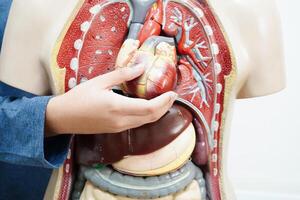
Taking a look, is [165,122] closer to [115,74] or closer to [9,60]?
→ [115,74]

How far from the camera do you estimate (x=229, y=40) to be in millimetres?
546

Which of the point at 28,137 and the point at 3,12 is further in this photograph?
the point at 3,12

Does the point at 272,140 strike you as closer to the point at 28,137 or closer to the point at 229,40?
the point at 229,40

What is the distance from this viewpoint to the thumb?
1.59 ft

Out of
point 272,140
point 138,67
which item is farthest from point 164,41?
point 272,140

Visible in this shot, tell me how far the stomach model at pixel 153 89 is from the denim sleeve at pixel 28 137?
0.07 feet

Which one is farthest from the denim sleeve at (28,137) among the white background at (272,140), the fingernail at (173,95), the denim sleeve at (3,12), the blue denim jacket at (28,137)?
the white background at (272,140)

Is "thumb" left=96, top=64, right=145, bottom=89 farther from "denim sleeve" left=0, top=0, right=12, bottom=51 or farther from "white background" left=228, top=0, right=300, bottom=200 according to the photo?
"white background" left=228, top=0, right=300, bottom=200

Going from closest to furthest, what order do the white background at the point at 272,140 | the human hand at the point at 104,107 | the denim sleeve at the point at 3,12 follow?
the human hand at the point at 104,107
the denim sleeve at the point at 3,12
the white background at the point at 272,140

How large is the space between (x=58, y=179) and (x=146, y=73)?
0.53ft

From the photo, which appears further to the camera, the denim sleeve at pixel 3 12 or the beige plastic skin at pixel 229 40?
the denim sleeve at pixel 3 12

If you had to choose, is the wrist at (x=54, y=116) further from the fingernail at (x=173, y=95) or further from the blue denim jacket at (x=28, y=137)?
the fingernail at (x=173, y=95)

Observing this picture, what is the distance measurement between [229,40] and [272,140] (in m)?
0.58

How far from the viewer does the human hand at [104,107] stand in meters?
0.48
